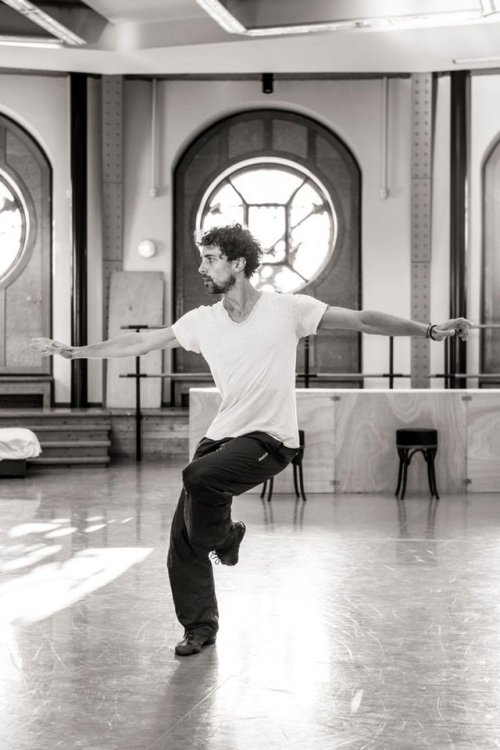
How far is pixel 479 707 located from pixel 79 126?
31.1ft

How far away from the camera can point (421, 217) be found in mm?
11516

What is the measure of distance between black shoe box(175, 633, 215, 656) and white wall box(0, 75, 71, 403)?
801 cm

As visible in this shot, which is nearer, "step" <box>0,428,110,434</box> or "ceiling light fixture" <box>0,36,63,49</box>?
"ceiling light fixture" <box>0,36,63,49</box>

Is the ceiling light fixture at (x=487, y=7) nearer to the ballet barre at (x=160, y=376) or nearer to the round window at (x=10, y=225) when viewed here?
the ballet barre at (x=160, y=376)

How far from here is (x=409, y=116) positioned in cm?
1154

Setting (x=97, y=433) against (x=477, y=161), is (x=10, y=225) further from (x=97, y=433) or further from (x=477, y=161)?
(x=477, y=161)

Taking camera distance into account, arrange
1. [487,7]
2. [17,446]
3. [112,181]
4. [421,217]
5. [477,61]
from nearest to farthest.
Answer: [487,7]
[17,446]
[477,61]
[421,217]
[112,181]

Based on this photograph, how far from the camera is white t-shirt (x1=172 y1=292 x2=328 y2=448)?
3756 mm

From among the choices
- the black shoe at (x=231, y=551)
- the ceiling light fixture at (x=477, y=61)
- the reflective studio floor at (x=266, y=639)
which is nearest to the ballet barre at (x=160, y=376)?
the ceiling light fixture at (x=477, y=61)

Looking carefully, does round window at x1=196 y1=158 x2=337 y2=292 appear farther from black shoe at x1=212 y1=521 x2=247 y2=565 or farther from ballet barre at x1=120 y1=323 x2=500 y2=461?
black shoe at x1=212 y1=521 x2=247 y2=565

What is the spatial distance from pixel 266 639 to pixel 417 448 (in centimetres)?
438

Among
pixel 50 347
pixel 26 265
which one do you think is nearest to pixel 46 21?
pixel 26 265

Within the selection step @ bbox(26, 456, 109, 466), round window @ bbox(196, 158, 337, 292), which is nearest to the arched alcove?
step @ bbox(26, 456, 109, 466)

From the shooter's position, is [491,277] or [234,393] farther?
[491,277]
